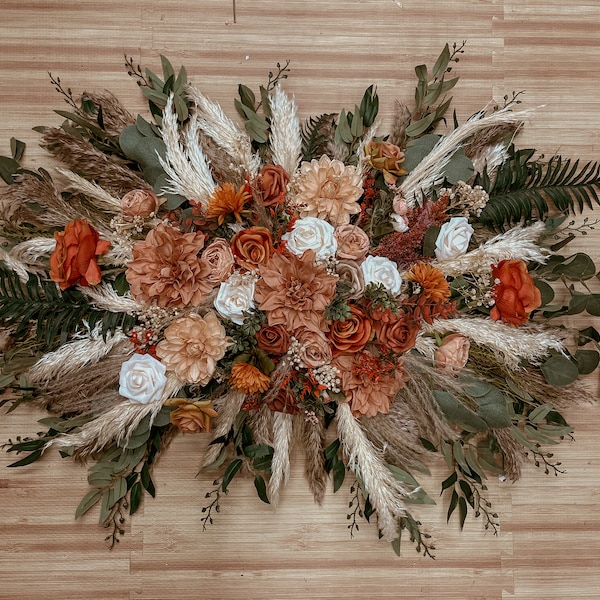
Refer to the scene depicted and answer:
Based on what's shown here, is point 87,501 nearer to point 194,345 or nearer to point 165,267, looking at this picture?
point 194,345

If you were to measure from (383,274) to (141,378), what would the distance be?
65 cm

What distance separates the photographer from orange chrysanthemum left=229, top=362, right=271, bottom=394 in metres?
1.31

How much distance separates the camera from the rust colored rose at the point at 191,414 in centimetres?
135

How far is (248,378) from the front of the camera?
4.30 ft

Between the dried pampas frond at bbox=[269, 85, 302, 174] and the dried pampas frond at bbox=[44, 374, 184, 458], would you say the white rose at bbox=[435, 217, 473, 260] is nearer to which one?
the dried pampas frond at bbox=[269, 85, 302, 174]

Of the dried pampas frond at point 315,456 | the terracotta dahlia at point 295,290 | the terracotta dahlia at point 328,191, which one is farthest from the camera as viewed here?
the dried pampas frond at point 315,456

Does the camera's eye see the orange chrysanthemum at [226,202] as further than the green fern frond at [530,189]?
No

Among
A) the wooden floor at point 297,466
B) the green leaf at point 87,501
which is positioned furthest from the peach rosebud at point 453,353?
the green leaf at point 87,501

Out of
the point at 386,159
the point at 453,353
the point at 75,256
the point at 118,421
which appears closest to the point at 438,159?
the point at 386,159

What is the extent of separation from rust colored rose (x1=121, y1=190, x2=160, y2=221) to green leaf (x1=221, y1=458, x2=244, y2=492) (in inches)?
27.3

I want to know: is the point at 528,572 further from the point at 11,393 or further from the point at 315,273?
the point at 11,393

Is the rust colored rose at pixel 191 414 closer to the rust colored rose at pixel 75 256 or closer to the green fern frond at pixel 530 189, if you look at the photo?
the rust colored rose at pixel 75 256

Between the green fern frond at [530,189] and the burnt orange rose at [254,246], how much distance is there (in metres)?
0.61

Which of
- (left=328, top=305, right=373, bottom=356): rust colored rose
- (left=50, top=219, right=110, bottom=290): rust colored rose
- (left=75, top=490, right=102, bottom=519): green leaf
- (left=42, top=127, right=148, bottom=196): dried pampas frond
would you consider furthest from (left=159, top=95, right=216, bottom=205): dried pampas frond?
(left=75, top=490, right=102, bottom=519): green leaf
